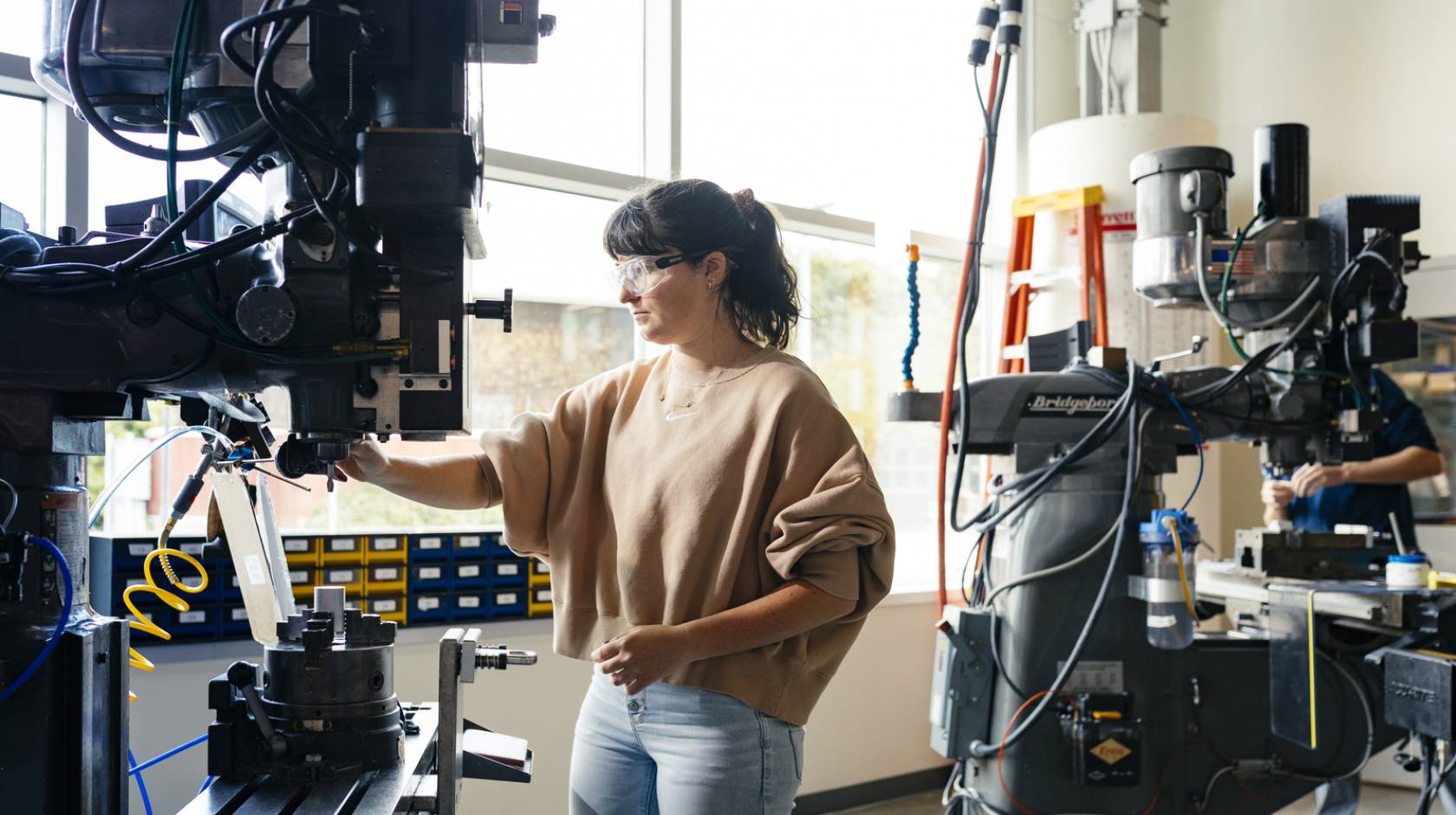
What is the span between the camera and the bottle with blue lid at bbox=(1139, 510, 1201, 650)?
1993 mm

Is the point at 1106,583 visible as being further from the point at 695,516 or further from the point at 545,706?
the point at 545,706

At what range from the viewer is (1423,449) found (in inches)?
116

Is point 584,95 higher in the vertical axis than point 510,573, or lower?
higher

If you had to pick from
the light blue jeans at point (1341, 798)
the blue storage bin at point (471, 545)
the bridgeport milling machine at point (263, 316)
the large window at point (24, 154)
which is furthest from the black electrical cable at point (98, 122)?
the light blue jeans at point (1341, 798)

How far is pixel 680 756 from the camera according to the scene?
4.32 feet

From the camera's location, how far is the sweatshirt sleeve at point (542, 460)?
1.45 m

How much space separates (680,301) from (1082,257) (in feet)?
8.67

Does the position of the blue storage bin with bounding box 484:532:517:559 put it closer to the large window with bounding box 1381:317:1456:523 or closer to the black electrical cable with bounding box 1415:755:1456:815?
the black electrical cable with bounding box 1415:755:1456:815

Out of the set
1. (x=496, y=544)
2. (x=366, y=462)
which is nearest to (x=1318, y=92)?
(x=496, y=544)

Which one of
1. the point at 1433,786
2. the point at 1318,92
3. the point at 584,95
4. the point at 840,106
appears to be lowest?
the point at 1433,786

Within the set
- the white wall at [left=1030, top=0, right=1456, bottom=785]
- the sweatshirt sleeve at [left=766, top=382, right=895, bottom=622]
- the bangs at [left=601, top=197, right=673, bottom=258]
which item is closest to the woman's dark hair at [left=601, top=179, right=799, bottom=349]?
the bangs at [left=601, top=197, right=673, bottom=258]

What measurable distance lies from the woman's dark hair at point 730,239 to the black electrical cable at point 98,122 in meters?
0.52

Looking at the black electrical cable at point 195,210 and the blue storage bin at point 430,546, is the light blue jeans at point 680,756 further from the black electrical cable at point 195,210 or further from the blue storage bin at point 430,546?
the blue storage bin at point 430,546

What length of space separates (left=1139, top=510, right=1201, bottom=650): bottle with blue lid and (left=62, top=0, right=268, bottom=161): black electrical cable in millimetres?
1644
